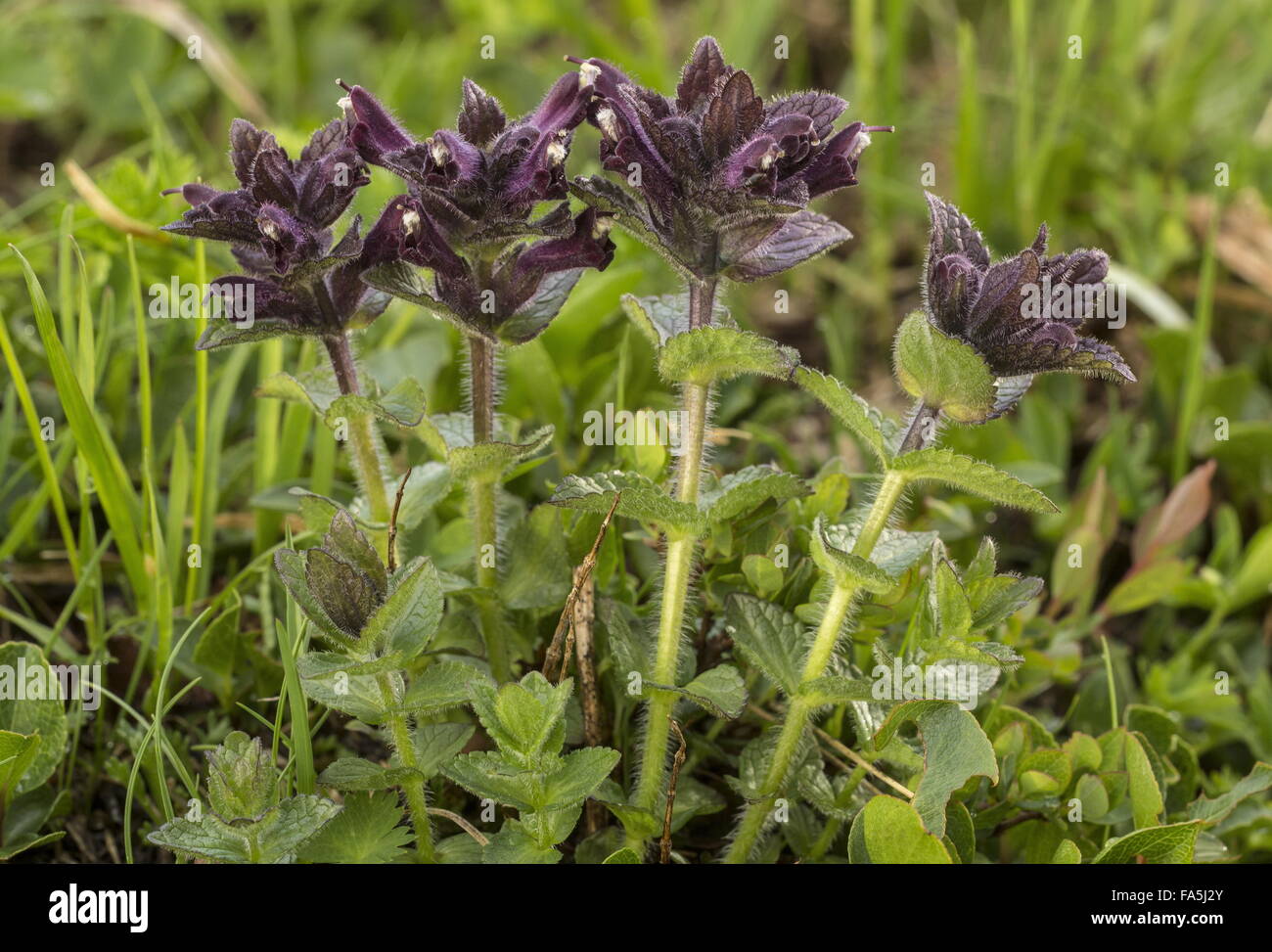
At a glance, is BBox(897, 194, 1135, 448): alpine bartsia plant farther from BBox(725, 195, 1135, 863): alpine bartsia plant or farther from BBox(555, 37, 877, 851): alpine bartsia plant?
BBox(555, 37, 877, 851): alpine bartsia plant

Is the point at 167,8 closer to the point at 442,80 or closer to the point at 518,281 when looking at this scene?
the point at 442,80

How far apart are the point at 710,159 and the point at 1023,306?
19.2 inches

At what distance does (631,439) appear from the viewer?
2283mm

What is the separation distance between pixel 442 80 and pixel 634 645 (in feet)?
10.2

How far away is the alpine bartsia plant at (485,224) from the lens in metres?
1.74

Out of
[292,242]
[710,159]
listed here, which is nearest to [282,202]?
[292,242]

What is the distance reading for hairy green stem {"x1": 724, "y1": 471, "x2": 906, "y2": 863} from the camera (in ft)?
6.23

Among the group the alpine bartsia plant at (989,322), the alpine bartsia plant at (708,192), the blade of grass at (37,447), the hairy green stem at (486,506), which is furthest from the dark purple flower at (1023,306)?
the blade of grass at (37,447)

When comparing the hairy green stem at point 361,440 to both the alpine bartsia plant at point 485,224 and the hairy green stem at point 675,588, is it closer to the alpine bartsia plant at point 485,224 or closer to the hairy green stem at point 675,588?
the alpine bartsia plant at point 485,224

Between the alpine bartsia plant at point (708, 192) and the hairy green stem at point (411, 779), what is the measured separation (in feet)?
1.12

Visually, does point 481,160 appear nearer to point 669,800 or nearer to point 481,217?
point 481,217

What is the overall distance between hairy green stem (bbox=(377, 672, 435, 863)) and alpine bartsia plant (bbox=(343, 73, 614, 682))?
38 centimetres

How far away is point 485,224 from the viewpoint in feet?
5.81

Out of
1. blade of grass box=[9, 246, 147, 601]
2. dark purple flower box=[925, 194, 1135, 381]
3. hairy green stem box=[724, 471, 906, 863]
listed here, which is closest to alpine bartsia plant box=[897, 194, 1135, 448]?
dark purple flower box=[925, 194, 1135, 381]
